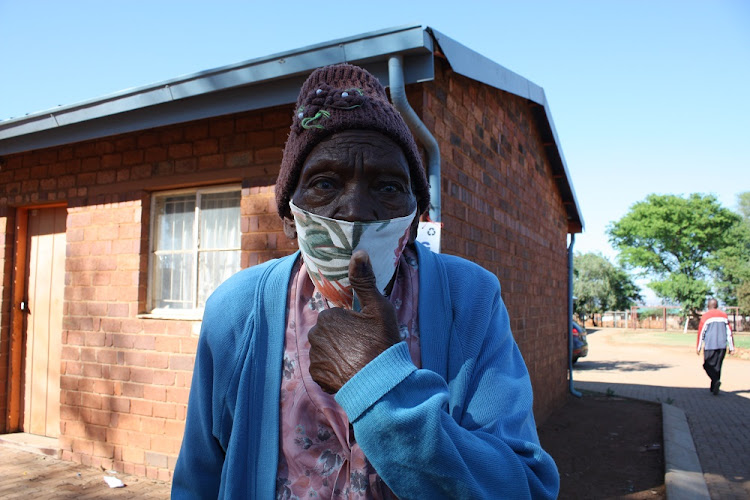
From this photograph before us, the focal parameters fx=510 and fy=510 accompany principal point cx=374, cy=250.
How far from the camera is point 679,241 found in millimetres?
48562

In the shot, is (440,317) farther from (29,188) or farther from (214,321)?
(29,188)

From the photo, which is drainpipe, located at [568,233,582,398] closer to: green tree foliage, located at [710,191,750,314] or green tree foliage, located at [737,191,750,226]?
green tree foliage, located at [710,191,750,314]

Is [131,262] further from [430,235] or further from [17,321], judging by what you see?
[430,235]

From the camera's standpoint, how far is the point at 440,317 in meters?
1.20

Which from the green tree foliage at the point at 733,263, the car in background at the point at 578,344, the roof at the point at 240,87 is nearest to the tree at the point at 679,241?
the green tree foliage at the point at 733,263

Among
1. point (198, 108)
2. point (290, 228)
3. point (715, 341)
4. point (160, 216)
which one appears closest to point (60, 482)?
point (160, 216)

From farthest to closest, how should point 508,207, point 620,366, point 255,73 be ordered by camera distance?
point 620,366
point 508,207
point 255,73

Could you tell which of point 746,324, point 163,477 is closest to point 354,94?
point 163,477

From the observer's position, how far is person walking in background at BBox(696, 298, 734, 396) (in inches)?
429

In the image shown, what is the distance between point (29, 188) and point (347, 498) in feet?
20.1

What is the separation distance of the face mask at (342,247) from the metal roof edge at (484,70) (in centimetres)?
247

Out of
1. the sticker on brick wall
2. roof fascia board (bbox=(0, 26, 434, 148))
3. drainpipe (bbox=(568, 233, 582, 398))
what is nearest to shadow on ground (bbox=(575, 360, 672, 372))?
drainpipe (bbox=(568, 233, 582, 398))

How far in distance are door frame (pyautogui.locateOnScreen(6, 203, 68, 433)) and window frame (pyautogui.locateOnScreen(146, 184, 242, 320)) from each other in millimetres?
1698

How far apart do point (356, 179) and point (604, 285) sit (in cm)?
5505
